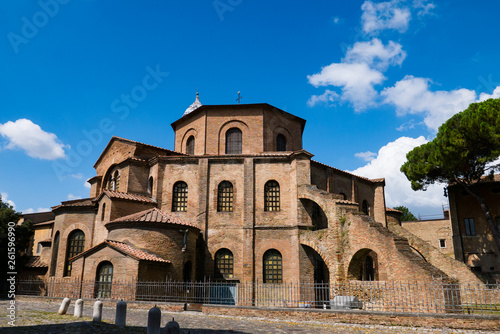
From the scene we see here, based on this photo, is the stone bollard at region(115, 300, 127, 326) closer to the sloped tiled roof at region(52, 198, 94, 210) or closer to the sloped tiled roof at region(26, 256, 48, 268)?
the sloped tiled roof at region(52, 198, 94, 210)

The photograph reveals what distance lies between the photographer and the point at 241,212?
867 inches

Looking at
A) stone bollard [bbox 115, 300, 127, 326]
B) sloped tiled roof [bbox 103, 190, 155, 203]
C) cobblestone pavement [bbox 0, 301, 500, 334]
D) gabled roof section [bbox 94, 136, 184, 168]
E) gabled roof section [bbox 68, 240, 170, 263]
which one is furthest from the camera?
gabled roof section [bbox 94, 136, 184, 168]

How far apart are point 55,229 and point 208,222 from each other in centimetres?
988

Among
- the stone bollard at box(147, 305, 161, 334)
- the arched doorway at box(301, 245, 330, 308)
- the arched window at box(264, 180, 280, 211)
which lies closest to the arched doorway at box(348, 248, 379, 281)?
the arched doorway at box(301, 245, 330, 308)

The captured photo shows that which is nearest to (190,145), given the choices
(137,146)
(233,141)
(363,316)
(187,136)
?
(187,136)

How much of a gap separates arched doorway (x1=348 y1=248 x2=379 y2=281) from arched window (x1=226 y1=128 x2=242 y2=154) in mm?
10770

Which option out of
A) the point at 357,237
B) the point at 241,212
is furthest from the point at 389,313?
the point at 241,212

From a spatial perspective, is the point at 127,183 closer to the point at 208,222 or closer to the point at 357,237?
the point at 208,222

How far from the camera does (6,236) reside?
24.0 meters

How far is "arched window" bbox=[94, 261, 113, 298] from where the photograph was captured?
17.2 m

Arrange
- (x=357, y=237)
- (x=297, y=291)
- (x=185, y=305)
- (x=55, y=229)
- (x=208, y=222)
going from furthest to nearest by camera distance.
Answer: (x=55, y=229) < (x=208, y=222) < (x=297, y=291) < (x=357, y=237) < (x=185, y=305)

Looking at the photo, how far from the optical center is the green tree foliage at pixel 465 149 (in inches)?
832

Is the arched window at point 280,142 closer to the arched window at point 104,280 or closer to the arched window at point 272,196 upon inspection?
the arched window at point 272,196

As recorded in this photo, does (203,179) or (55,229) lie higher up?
(203,179)
